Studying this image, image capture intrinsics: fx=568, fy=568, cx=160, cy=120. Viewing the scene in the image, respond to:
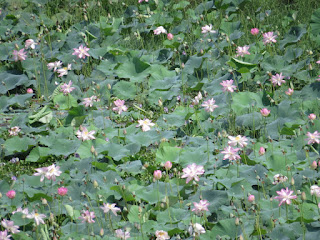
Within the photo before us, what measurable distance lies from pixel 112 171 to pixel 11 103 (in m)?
1.35

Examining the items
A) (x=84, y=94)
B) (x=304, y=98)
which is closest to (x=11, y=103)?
(x=84, y=94)

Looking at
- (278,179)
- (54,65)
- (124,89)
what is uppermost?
(278,179)

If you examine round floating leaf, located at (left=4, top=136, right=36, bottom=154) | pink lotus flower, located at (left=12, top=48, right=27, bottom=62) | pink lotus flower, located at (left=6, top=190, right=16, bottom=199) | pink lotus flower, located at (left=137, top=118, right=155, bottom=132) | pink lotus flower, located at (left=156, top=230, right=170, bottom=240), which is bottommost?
round floating leaf, located at (left=4, top=136, right=36, bottom=154)

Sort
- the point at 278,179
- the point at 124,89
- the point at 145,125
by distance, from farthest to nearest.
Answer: the point at 124,89 → the point at 145,125 → the point at 278,179

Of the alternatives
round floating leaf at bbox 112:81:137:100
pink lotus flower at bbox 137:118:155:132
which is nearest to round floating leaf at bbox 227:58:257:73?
round floating leaf at bbox 112:81:137:100

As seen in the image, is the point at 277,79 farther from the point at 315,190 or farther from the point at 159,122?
the point at 315,190

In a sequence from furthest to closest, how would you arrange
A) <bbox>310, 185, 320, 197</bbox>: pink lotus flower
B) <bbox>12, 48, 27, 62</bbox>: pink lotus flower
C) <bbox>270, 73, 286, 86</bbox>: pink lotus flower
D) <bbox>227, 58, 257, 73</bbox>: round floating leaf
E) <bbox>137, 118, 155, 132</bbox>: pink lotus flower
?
1. <bbox>12, 48, 27, 62</bbox>: pink lotus flower
2. <bbox>227, 58, 257, 73</bbox>: round floating leaf
3. <bbox>270, 73, 286, 86</bbox>: pink lotus flower
4. <bbox>137, 118, 155, 132</bbox>: pink lotus flower
5. <bbox>310, 185, 320, 197</bbox>: pink lotus flower

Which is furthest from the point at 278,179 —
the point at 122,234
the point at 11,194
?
the point at 11,194

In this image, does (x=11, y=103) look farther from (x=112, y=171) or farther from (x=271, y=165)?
(x=271, y=165)

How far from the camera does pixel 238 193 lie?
279 cm

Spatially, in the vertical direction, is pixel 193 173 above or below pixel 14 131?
above

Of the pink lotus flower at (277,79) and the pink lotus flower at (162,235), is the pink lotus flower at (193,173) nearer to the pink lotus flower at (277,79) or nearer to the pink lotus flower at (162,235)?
the pink lotus flower at (162,235)

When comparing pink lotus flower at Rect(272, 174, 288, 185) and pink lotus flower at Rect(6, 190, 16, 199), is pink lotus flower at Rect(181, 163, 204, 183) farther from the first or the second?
Answer: pink lotus flower at Rect(6, 190, 16, 199)

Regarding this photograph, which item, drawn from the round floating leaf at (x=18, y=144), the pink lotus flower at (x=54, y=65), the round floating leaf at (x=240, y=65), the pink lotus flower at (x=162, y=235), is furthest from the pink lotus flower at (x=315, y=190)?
the pink lotus flower at (x=54, y=65)
